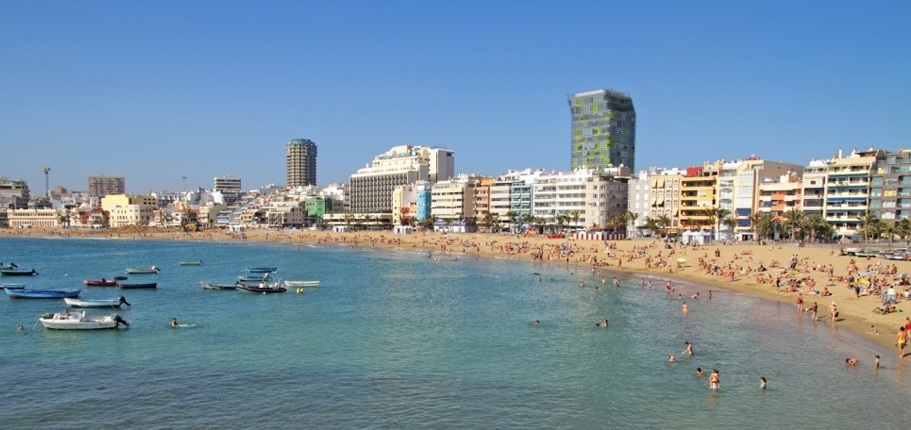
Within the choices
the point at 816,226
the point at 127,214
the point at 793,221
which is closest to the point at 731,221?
the point at 793,221

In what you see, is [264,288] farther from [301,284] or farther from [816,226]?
[816,226]

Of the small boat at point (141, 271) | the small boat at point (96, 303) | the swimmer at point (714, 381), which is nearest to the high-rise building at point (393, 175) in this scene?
the small boat at point (141, 271)

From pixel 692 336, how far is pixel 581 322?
22.4 feet

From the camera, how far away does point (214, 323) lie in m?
38.3

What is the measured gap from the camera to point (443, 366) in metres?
28.0

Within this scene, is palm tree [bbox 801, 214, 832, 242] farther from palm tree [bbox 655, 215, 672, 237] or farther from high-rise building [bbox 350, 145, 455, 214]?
high-rise building [bbox 350, 145, 455, 214]

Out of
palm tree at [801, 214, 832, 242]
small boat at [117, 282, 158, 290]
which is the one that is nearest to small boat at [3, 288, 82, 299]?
small boat at [117, 282, 158, 290]

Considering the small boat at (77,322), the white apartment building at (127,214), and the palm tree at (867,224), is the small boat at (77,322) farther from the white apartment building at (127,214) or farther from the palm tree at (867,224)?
the white apartment building at (127,214)

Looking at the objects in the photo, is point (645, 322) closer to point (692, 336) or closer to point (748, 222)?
point (692, 336)

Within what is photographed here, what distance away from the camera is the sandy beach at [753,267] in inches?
1529

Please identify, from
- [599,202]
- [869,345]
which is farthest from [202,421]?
[599,202]

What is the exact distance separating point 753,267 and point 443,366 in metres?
41.8

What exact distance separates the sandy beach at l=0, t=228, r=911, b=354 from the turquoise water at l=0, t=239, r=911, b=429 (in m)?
3.00

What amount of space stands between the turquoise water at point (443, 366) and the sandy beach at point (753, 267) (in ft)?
9.86
